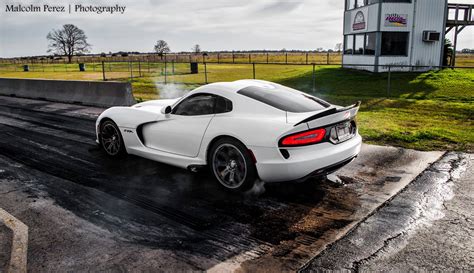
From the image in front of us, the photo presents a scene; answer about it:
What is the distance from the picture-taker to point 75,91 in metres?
15.6

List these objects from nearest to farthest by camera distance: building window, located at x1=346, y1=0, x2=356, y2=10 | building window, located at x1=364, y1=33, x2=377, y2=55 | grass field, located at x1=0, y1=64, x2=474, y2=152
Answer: grass field, located at x1=0, y1=64, x2=474, y2=152 < building window, located at x1=364, y1=33, x2=377, y2=55 < building window, located at x1=346, y1=0, x2=356, y2=10

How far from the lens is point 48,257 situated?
3660 millimetres

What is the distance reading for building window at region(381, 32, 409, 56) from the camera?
2288 cm

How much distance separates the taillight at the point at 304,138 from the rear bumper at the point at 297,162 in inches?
2.4

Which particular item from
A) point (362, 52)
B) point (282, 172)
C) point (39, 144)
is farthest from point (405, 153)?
point (362, 52)

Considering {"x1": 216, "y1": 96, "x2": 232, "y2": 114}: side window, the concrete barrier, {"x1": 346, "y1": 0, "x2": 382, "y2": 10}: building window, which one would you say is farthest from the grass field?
{"x1": 346, "y1": 0, "x2": 382, "y2": 10}: building window

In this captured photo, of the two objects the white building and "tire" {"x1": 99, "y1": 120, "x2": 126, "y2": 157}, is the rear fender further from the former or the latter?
the white building

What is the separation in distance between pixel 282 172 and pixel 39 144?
590cm

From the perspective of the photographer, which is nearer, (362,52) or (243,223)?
(243,223)

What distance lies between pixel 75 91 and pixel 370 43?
1724 centimetres

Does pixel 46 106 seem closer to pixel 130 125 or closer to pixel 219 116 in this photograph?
pixel 130 125

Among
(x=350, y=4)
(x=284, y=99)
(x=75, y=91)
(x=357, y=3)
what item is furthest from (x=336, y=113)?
(x=350, y=4)

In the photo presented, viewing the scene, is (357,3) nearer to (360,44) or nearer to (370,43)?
(360,44)

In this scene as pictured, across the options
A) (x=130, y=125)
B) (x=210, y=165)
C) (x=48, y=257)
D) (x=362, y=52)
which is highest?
(x=362, y=52)
